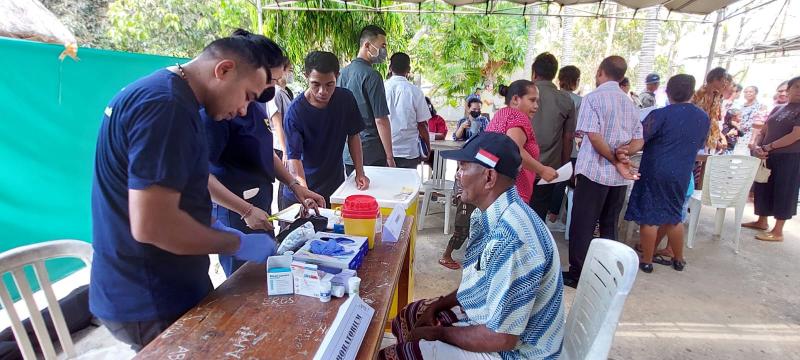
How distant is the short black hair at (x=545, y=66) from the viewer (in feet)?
10.6

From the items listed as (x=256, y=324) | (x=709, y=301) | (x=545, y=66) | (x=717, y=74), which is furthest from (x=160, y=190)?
(x=717, y=74)

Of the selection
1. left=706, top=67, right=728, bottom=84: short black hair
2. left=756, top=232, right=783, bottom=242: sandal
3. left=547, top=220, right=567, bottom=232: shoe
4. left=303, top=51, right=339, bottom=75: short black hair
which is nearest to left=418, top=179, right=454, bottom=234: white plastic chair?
left=547, top=220, right=567, bottom=232: shoe

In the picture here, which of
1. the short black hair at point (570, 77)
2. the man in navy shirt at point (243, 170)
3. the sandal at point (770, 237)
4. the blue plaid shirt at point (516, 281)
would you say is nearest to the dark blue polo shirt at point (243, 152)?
the man in navy shirt at point (243, 170)

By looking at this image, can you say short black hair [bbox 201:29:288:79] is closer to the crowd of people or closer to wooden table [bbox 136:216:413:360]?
the crowd of people

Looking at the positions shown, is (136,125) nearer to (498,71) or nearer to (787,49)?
(787,49)

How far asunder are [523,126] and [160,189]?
212 cm

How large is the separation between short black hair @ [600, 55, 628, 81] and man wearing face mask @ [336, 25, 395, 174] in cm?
159

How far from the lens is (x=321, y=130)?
2533 mm

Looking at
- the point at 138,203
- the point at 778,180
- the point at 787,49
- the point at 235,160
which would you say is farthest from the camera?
the point at 787,49

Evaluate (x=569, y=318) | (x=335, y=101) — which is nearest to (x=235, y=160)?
(x=335, y=101)

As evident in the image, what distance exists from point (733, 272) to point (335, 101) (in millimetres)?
3598

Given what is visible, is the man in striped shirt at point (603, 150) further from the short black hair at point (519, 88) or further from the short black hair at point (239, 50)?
the short black hair at point (239, 50)

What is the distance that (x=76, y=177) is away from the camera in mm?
2869

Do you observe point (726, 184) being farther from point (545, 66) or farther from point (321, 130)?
point (321, 130)
